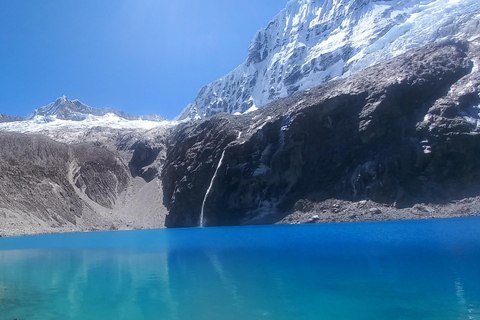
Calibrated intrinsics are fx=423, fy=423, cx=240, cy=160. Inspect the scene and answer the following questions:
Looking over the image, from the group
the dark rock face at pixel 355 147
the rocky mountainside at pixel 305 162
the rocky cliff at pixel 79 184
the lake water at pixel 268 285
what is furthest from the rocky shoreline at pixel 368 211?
the rocky cliff at pixel 79 184

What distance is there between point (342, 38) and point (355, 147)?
98074 millimetres

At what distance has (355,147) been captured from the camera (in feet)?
226

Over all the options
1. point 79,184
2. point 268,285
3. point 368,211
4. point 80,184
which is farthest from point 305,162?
point 268,285

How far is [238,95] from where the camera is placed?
19725 centimetres

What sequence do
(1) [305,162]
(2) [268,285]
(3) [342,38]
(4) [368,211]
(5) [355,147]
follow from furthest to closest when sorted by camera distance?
(3) [342,38], (1) [305,162], (5) [355,147], (4) [368,211], (2) [268,285]

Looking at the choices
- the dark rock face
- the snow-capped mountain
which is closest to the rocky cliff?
the dark rock face

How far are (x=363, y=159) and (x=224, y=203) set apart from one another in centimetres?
2549

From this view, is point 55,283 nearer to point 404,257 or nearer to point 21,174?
point 404,257

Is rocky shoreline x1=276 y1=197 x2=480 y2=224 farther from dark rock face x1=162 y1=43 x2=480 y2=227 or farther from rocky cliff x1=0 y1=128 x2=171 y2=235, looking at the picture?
rocky cliff x1=0 y1=128 x2=171 y2=235

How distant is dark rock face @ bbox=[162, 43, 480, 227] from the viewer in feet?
197

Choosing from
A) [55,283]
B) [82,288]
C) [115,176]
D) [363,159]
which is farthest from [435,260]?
[115,176]

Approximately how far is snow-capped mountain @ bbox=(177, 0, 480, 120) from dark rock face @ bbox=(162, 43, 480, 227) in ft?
79.3

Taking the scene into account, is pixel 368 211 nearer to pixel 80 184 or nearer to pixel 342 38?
pixel 80 184

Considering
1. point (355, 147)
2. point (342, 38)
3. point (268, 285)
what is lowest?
point (268, 285)
